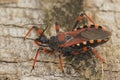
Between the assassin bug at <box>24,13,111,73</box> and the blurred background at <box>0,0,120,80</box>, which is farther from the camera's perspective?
the assassin bug at <box>24,13,111,73</box>

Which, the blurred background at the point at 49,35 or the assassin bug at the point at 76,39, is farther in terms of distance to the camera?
the assassin bug at the point at 76,39

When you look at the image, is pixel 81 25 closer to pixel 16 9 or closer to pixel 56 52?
pixel 56 52

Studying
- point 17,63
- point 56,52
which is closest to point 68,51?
point 56,52

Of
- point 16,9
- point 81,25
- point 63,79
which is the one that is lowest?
point 63,79

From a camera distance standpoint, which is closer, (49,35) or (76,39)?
(49,35)

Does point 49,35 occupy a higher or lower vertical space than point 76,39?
higher
